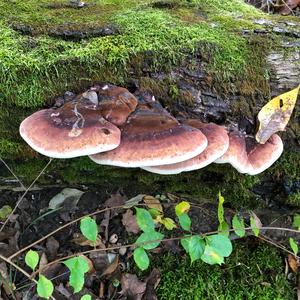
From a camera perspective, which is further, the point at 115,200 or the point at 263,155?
the point at 115,200

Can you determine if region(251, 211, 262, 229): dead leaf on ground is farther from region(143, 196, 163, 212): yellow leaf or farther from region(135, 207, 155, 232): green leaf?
region(135, 207, 155, 232): green leaf

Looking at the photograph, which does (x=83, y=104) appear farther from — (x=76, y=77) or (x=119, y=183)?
(x=119, y=183)

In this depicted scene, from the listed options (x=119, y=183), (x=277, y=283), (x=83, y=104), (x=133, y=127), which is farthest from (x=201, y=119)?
(x=277, y=283)

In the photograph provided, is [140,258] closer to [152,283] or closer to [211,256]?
[211,256]

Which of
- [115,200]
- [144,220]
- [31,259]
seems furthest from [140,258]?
[115,200]

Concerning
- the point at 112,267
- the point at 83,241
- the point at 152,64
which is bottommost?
the point at 112,267

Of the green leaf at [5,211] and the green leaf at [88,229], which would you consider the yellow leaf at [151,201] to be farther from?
the green leaf at [88,229]

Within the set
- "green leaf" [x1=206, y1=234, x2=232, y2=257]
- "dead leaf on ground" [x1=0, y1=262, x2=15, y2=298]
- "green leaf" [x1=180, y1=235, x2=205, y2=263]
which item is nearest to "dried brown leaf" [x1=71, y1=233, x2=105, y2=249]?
"dead leaf on ground" [x1=0, y1=262, x2=15, y2=298]

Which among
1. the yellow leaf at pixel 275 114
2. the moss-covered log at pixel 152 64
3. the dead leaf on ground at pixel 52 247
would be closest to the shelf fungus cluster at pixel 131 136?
the yellow leaf at pixel 275 114
